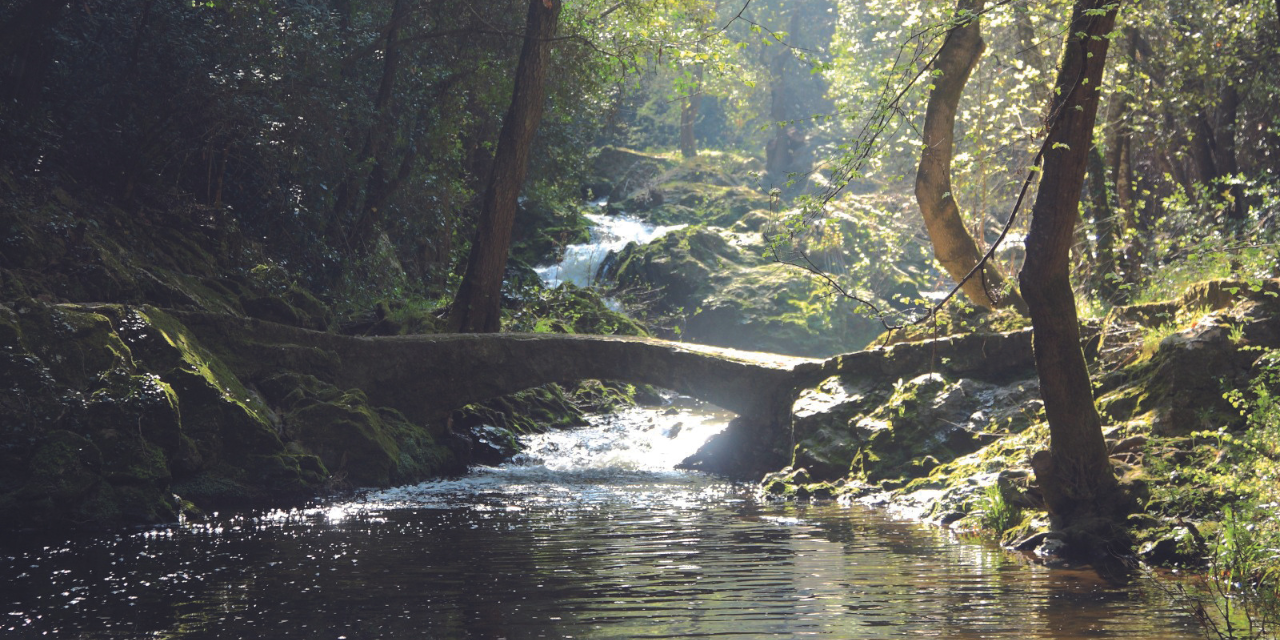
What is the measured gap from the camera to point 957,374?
13023 mm

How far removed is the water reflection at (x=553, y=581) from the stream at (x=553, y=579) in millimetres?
23

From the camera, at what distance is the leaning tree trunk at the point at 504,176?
16.1 metres

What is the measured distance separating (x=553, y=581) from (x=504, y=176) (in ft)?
33.5

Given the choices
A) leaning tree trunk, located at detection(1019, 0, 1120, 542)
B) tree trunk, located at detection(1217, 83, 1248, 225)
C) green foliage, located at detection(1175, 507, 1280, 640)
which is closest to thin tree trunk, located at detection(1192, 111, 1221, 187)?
tree trunk, located at detection(1217, 83, 1248, 225)

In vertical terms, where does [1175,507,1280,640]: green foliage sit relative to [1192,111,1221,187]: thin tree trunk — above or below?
below

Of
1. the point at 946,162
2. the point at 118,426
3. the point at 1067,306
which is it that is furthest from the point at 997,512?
the point at 118,426

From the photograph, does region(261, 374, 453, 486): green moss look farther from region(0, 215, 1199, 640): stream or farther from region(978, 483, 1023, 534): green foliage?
region(978, 483, 1023, 534): green foliage

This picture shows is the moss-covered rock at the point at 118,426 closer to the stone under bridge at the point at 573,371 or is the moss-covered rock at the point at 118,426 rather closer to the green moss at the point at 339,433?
the green moss at the point at 339,433

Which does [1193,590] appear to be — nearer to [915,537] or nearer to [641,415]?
[915,537]

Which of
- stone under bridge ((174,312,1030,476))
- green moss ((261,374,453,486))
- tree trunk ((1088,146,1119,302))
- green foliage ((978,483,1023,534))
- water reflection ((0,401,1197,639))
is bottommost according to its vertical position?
water reflection ((0,401,1197,639))

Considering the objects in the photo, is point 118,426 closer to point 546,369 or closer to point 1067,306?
point 546,369

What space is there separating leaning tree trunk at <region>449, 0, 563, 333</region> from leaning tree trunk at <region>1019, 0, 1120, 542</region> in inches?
392

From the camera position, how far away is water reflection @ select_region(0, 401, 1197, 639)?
567 cm

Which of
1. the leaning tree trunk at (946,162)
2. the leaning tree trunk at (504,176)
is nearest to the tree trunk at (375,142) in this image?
the leaning tree trunk at (504,176)
